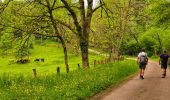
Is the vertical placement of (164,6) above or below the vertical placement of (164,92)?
above

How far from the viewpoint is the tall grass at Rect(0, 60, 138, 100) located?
52.1ft

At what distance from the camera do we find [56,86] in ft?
60.3

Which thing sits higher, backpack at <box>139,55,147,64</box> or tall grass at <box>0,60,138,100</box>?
backpack at <box>139,55,147,64</box>

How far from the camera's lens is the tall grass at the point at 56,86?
15.9 meters

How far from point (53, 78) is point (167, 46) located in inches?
2000

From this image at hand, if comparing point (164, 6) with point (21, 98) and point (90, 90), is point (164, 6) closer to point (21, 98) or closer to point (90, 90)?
point (90, 90)

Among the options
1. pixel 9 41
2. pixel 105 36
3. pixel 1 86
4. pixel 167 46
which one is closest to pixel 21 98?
pixel 1 86

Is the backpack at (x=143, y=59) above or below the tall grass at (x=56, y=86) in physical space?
above

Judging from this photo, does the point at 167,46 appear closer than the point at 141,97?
No

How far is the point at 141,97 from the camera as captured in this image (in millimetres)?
17500

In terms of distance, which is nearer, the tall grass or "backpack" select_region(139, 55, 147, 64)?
the tall grass

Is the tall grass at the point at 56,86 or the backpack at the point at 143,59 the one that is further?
the backpack at the point at 143,59

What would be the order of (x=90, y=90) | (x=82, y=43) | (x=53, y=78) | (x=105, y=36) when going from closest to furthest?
(x=90, y=90), (x=53, y=78), (x=82, y=43), (x=105, y=36)

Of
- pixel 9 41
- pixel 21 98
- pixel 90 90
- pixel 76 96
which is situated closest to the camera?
pixel 21 98
